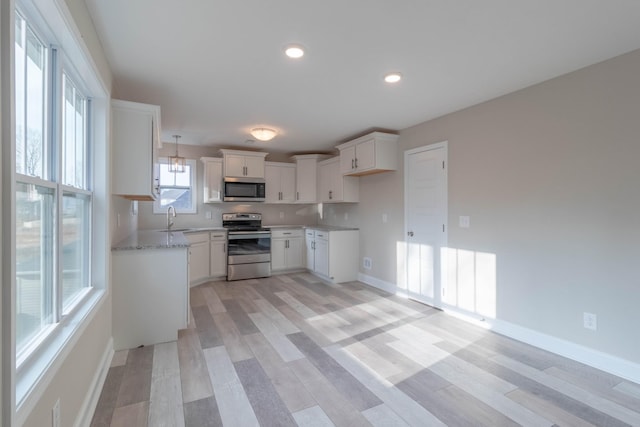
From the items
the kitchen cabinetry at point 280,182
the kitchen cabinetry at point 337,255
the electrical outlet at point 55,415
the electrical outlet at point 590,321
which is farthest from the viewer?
the kitchen cabinetry at point 280,182

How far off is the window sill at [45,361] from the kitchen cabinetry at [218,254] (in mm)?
3318

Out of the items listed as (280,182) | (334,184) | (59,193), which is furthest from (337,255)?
(59,193)

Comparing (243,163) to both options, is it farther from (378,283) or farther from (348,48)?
(348,48)

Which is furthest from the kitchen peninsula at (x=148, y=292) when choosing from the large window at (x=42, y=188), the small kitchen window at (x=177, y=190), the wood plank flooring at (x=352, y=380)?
the small kitchen window at (x=177, y=190)

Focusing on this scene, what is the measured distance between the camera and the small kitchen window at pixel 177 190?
523 cm

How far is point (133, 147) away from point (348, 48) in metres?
2.04

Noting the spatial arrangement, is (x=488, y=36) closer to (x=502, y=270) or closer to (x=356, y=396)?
(x=502, y=270)

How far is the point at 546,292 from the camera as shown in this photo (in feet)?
9.09

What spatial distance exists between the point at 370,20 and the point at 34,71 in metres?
1.76

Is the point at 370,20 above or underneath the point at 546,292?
above

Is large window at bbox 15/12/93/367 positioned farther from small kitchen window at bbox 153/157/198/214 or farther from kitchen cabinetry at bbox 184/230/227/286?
small kitchen window at bbox 153/157/198/214

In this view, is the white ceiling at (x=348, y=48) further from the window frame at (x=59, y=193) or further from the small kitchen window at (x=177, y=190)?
the small kitchen window at (x=177, y=190)

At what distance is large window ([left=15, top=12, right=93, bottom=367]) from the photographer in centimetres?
121

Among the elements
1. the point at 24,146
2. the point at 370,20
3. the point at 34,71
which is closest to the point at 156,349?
the point at 24,146
